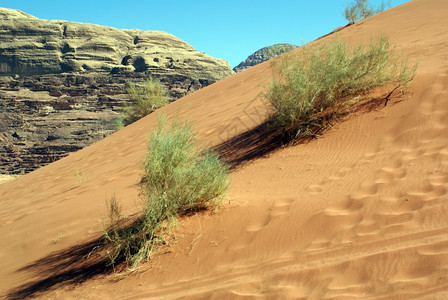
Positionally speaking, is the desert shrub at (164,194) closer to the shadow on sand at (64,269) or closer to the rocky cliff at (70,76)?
the shadow on sand at (64,269)

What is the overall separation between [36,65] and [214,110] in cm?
4367

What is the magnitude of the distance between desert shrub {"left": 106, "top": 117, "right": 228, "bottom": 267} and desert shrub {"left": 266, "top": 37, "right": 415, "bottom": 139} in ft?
5.28

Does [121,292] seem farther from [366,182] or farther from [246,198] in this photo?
[366,182]

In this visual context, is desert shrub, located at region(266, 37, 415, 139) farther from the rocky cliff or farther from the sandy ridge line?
the rocky cliff

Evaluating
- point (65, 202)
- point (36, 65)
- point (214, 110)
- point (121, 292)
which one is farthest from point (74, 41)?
point (121, 292)

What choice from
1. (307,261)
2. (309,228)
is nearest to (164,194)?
(309,228)

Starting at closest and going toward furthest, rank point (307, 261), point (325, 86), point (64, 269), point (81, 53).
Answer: point (307, 261) → point (64, 269) → point (325, 86) → point (81, 53)

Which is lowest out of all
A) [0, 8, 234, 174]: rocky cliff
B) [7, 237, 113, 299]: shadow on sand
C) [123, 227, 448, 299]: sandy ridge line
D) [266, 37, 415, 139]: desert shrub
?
[123, 227, 448, 299]: sandy ridge line

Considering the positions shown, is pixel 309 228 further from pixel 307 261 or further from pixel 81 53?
pixel 81 53

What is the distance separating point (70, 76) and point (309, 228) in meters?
46.9

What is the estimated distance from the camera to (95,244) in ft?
13.5

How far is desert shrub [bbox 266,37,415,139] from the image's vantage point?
17.4 ft

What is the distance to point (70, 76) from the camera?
45562mm

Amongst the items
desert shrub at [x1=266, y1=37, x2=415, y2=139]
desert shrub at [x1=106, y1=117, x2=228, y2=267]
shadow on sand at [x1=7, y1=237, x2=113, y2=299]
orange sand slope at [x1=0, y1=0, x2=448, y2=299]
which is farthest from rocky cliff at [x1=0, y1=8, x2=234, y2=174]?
desert shrub at [x1=106, y1=117, x2=228, y2=267]
